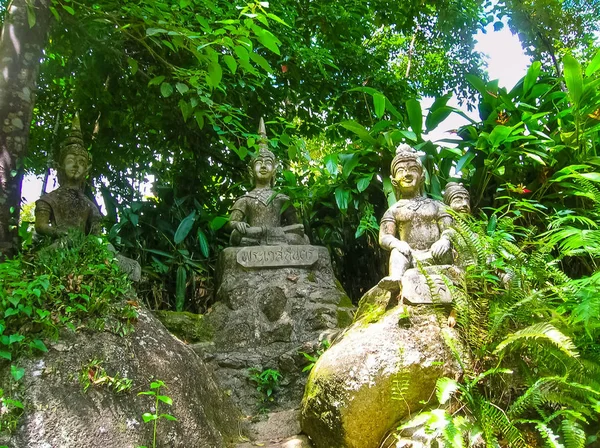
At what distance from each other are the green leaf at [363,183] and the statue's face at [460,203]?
1.23 metres

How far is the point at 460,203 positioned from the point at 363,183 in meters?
1.33

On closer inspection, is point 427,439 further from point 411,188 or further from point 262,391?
point 411,188

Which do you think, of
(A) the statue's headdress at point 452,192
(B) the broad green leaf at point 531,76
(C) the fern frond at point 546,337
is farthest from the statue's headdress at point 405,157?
(C) the fern frond at point 546,337

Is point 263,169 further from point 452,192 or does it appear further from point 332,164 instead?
point 452,192

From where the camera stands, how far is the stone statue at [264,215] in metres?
5.48

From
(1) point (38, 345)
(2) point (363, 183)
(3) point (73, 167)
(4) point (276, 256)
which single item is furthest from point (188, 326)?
(2) point (363, 183)

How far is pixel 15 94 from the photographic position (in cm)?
395

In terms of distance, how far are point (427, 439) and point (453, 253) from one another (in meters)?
1.66

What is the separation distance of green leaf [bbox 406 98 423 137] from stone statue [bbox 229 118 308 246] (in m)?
1.60

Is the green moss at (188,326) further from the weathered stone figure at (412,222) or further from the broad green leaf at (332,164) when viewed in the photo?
the broad green leaf at (332,164)

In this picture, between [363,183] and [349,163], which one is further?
[349,163]

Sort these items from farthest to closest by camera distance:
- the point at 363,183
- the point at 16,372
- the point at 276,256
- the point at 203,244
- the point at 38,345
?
the point at 203,244, the point at 363,183, the point at 276,256, the point at 38,345, the point at 16,372

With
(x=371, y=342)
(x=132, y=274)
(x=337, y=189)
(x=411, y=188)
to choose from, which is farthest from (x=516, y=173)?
(x=132, y=274)

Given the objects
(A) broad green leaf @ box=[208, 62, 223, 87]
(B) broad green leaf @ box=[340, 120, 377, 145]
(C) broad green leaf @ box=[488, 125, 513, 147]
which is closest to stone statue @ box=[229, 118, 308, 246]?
(B) broad green leaf @ box=[340, 120, 377, 145]
